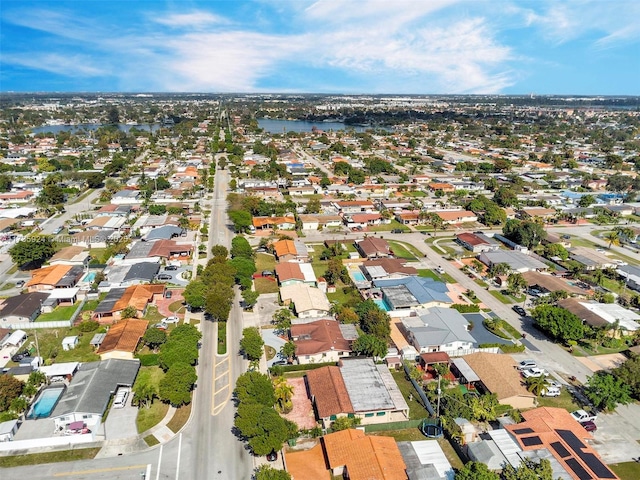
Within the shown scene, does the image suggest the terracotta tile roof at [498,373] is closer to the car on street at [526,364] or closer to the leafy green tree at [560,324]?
the car on street at [526,364]

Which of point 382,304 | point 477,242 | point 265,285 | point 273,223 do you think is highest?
point 477,242

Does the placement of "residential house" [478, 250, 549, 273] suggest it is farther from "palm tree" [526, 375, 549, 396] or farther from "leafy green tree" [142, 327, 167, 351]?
"leafy green tree" [142, 327, 167, 351]

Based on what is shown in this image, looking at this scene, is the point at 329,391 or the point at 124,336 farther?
the point at 124,336

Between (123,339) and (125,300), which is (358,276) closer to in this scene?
(125,300)

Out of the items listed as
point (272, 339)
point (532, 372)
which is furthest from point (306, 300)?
point (532, 372)

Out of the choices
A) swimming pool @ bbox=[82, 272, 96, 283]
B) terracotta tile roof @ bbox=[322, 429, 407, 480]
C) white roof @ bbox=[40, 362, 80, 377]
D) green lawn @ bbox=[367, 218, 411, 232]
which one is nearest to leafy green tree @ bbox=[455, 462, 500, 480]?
terracotta tile roof @ bbox=[322, 429, 407, 480]

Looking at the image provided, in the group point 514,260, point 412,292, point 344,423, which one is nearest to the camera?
point 344,423
